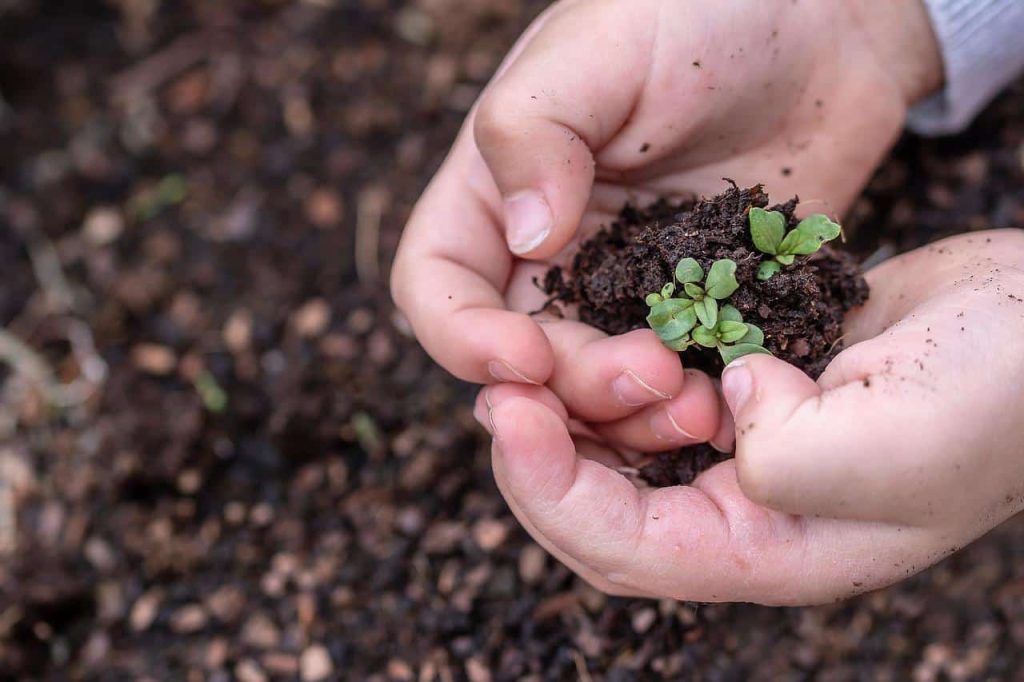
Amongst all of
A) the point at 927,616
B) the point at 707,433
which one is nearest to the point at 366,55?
the point at 707,433

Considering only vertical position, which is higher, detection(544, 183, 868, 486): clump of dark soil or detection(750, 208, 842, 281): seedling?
detection(750, 208, 842, 281): seedling

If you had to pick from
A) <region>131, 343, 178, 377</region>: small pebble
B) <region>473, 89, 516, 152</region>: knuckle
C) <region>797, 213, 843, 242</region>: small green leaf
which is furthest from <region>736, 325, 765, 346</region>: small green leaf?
<region>131, 343, 178, 377</region>: small pebble

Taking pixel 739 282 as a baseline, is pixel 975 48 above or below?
above

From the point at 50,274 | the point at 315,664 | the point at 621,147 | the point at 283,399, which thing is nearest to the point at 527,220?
the point at 621,147

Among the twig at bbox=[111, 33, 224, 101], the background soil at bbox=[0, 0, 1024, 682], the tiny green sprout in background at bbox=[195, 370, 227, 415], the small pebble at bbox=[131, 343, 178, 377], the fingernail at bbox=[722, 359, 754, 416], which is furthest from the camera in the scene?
the twig at bbox=[111, 33, 224, 101]

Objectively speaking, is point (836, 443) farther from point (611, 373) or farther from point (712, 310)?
point (611, 373)

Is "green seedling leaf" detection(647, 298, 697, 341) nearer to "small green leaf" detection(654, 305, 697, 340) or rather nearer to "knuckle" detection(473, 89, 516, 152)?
"small green leaf" detection(654, 305, 697, 340)

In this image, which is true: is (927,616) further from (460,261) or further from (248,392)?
(248,392)
